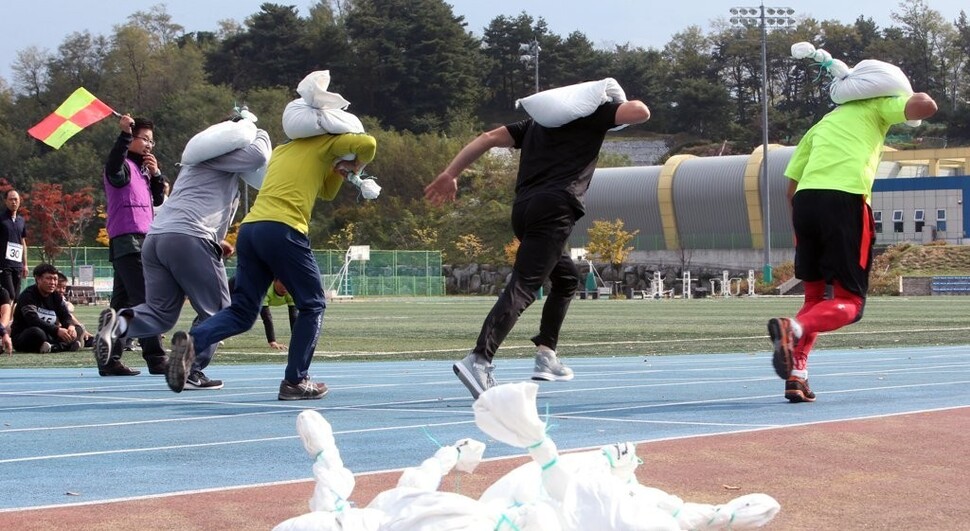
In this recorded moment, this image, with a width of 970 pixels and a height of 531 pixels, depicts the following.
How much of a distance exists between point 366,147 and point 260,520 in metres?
4.08

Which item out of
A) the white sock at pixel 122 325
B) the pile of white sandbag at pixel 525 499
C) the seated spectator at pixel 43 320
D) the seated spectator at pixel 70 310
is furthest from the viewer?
the seated spectator at pixel 70 310

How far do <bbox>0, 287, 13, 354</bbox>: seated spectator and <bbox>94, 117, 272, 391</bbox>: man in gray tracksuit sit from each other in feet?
24.4

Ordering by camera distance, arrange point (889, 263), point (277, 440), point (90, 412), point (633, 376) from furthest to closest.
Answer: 1. point (889, 263)
2. point (633, 376)
3. point (90, 412)
4. point (277, 440)

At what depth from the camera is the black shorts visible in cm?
781

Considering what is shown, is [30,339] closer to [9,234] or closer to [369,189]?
[9,234]

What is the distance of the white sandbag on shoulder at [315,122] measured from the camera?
812 cm

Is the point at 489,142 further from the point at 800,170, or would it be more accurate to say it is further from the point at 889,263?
the point at 889,263

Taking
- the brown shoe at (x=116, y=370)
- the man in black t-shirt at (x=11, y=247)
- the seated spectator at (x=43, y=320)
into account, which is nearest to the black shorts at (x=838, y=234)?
the brown shoe at (x=116, y=370)

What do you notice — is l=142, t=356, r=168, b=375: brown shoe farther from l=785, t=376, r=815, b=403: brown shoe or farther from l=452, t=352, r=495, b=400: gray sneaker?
l=785, t=376, r=815, b=403: brown shoe

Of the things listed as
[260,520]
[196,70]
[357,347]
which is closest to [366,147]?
[260,520]

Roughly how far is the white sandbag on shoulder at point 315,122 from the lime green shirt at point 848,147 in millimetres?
2552

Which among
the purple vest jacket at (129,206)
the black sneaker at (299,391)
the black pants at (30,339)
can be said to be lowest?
the black pants at (30,339)

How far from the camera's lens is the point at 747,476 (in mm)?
5055

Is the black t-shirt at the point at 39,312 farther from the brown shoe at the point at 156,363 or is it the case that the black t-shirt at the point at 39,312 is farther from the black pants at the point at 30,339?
the brown shoe at the point at 156,363
